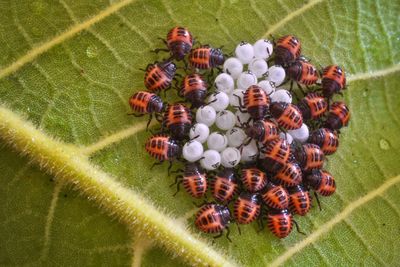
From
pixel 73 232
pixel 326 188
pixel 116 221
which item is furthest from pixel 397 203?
pixel 73 232

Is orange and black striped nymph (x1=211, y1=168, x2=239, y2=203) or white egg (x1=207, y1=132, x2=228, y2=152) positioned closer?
orange and black striped nymph (x1=211, y1=168, x2=239, y2=203)

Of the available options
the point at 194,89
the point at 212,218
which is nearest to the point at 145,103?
the point at 194,89

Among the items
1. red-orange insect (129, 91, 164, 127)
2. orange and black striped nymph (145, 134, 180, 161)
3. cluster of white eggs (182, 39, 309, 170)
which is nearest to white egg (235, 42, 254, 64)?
cluster of white eggs (182, 39, 309, 170)

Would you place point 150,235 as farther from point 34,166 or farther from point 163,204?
point 34,166

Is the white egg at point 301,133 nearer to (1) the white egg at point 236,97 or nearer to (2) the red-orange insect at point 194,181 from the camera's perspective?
(1) the white egg at point 236,97

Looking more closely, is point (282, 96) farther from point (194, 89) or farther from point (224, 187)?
point (224, 187)

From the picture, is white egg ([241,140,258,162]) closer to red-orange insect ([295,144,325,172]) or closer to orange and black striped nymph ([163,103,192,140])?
red-orange insect ([295,144,325,172])

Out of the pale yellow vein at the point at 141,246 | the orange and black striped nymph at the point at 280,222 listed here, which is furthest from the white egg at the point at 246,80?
the pale yellow vein at the point at 141,246
